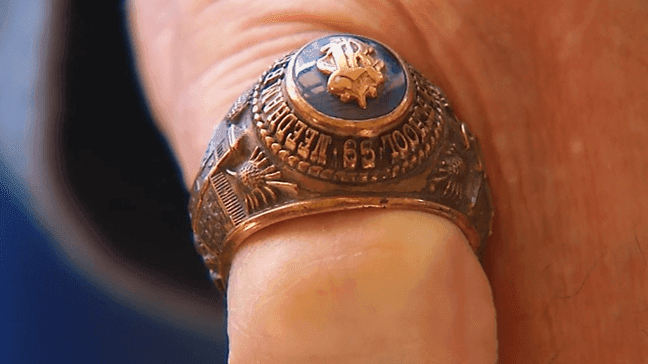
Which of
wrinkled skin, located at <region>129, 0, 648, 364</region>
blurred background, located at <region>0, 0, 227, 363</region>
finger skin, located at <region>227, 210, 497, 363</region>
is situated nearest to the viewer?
finger skin, located at <region>227, 210, 497, 363</region>

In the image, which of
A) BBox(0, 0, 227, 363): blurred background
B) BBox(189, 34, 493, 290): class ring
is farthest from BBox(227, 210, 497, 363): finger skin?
BBox(0, 0, 227, 363): blurred background

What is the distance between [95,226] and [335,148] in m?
0.35

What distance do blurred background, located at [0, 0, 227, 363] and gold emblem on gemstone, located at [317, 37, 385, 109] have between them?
28 cm

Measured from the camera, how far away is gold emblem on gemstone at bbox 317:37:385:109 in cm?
35

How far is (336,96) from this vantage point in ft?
1.14

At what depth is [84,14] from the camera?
A: 2.14 feet

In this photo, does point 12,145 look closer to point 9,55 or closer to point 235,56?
point 9,55

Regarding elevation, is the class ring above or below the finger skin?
above

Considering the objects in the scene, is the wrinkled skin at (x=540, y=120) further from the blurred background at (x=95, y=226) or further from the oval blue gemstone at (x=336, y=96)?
the blurred background at (x=95, y=226)

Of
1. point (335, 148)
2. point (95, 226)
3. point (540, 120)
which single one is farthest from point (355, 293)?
point (95, 226)

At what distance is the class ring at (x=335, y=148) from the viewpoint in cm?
34

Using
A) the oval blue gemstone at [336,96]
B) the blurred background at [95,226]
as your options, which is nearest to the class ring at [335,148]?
the oval blue gemstone at [336,96]

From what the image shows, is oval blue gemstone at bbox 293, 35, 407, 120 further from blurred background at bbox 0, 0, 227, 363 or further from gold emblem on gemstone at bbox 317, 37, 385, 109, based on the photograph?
blurred background at bbox 0, 0, 227, 363

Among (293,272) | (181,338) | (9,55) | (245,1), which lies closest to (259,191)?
(293,272)
